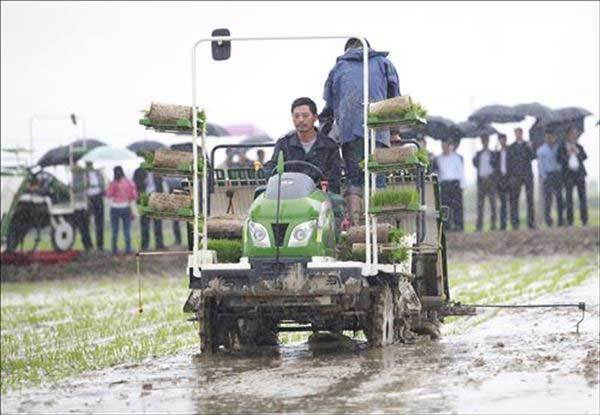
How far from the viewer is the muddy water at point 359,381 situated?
40.4 ft

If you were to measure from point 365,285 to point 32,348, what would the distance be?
5281 mm

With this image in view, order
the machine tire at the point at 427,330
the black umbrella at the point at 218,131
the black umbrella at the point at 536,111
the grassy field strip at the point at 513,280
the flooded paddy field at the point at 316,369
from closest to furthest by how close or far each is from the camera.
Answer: the flooded paddy field at the point at 316,369, the machine tire at the point at 427,330, the grassy field strip at the point at 513,280, the black umbrella at the point at 536,111, the black umbrella at the point at 218,131

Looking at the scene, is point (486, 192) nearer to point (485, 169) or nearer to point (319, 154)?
point (485, 169)

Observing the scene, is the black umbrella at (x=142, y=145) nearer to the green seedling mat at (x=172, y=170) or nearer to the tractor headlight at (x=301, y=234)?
the green seedling mat at (x=172, y=170)

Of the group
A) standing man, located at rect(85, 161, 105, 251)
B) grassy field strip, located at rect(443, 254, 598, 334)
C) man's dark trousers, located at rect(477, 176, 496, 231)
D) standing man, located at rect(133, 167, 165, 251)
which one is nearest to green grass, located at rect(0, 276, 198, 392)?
standing man, located at rect(133, 167, 165, 251)

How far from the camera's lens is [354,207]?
55.5 ft

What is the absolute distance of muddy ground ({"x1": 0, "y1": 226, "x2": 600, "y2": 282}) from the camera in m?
36.9

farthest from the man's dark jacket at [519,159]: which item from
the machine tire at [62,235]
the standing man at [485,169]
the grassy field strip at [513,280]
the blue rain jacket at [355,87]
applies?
the blue rain jacket at [355,87]

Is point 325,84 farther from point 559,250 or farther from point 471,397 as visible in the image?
point 559,250

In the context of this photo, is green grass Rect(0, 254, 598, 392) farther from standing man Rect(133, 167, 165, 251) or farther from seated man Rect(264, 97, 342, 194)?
standing man Rect(133, 167, 165, 251)

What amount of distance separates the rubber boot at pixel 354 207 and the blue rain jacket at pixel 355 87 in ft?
1.65

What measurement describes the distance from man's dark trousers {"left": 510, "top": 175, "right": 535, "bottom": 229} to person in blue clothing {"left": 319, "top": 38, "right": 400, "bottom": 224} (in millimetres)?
21595

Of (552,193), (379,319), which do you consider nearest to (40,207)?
(552,193)

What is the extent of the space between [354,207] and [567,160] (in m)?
22.3
